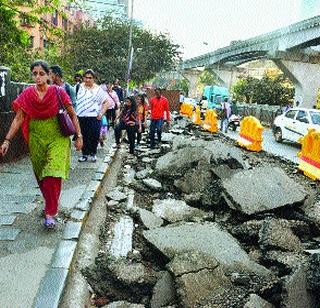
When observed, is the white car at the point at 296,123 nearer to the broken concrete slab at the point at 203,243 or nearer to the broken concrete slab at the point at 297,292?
the broken concrete slab at the point at 203,243

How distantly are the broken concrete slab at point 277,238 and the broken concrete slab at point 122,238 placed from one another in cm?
151

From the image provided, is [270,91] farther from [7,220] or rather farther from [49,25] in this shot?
[7,220]

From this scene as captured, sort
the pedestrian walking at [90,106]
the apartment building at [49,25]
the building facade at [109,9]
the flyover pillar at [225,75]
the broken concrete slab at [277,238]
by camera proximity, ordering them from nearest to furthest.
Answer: the broken concrete slab at [277,238] < the pedestrian walking at [90,106] < the apartment building at [49,25] < the building facade at [109,9] < the flyover pillar at [225,75]

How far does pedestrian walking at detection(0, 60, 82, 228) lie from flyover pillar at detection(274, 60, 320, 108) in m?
29.0

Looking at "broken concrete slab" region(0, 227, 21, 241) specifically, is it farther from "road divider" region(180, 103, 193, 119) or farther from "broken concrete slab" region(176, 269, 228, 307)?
"road divider" region(180, 103, 193, 119)

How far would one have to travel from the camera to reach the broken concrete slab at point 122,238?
4.48 m

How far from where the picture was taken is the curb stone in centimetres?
291

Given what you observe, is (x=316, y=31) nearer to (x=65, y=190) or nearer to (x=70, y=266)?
(x=65, y=190)

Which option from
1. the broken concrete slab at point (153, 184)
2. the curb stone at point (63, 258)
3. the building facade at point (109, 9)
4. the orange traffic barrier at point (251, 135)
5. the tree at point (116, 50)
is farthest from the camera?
the building facade at point (109, 9)

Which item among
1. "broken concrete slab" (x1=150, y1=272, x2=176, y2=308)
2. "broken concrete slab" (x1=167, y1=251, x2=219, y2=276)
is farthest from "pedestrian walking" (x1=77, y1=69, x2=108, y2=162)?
"broken concrete slab" (x1=150, y1=272, x2=176, y2=308)

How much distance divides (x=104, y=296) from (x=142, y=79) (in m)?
35.6

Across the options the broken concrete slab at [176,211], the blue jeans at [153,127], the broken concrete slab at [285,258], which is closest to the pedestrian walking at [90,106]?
the broken concrete slab at [176,211]

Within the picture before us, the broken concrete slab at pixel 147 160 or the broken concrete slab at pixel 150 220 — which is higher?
the broken concrete slab at pixel 150 220

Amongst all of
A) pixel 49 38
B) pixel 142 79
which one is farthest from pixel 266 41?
pixel 49 38
